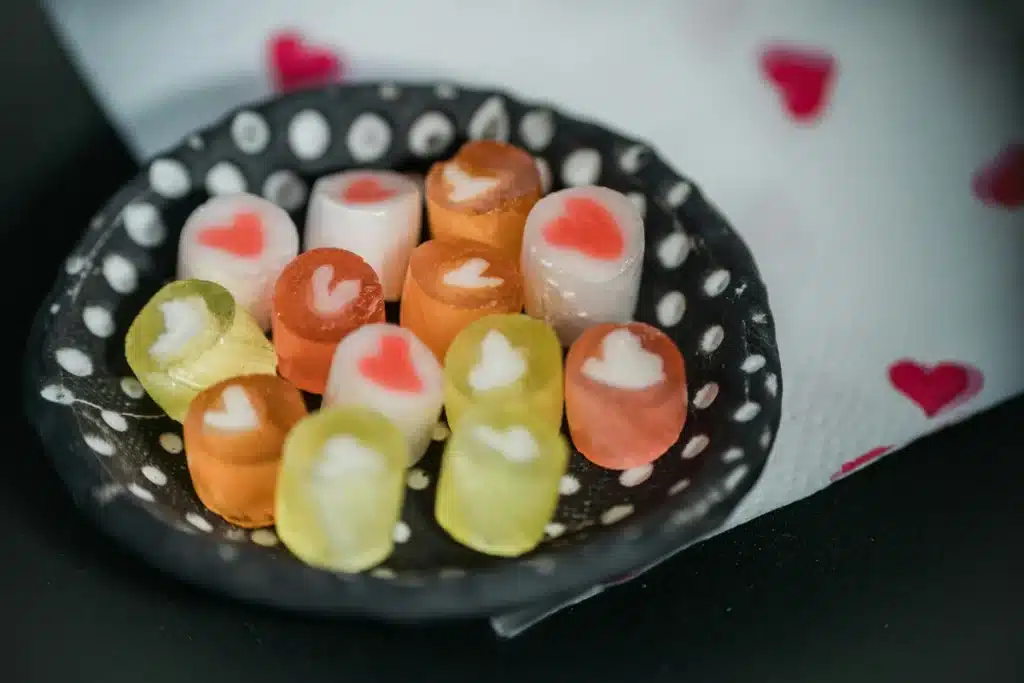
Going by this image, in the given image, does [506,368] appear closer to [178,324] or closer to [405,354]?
[405,354]

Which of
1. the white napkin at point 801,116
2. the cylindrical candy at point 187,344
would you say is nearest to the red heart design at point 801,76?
the white napkin at point 801,116

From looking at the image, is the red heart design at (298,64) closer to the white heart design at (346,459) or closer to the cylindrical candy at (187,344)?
the cylindrical candy at (187,344)

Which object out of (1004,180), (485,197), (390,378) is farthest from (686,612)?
(1004,180)

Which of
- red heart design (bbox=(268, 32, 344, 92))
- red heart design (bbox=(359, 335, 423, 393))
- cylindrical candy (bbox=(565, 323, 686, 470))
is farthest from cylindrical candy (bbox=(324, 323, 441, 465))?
red heart design (bbox=(268, 32, 344, 92))

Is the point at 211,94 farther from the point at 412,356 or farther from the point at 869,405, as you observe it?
the point at 869,405

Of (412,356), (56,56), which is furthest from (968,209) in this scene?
(56,56)

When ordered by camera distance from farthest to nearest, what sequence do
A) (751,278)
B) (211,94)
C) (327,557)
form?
(211,94) < (751,278) < (327,557)

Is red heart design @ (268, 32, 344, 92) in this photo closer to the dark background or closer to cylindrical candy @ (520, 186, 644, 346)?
cylindrical candy @ (520, 186, 644, 346)
